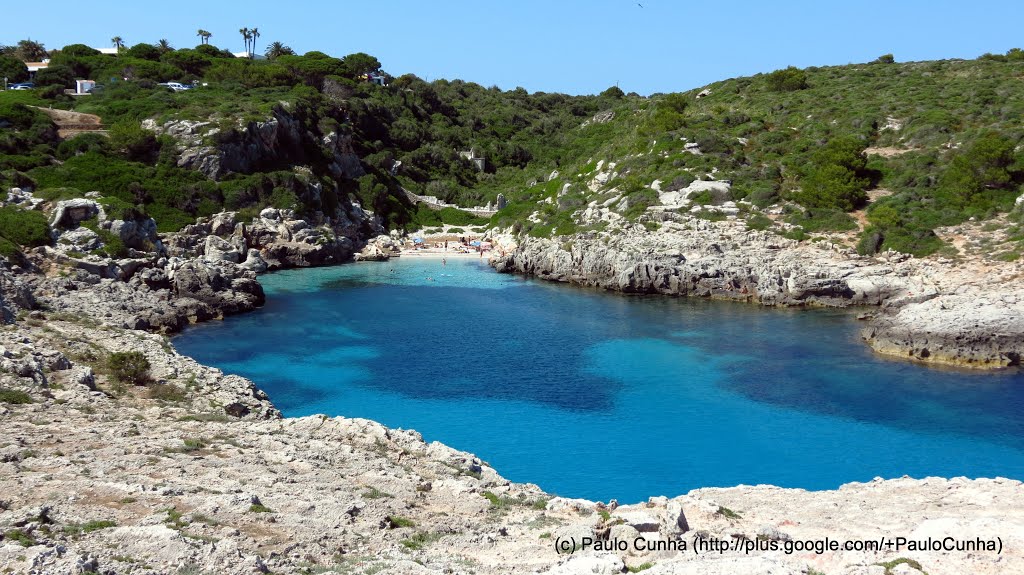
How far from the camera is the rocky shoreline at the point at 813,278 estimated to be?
3928 cm

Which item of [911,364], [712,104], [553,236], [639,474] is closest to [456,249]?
[553,236]

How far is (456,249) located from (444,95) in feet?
200

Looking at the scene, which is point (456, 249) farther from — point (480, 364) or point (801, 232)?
point (480, 364)

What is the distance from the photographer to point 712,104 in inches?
3684

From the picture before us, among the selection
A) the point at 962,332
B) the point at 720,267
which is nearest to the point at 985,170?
the point at 720,267

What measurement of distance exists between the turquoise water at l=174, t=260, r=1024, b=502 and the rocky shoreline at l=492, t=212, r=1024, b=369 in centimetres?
214

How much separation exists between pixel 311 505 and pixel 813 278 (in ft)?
152

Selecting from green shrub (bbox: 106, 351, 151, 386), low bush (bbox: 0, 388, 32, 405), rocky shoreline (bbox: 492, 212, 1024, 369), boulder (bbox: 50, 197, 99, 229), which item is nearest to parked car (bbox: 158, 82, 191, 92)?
boulder (bbox: 50, 197, 99, 229)

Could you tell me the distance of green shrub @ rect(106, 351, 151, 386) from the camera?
26250 millimetres

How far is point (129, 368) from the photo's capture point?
87.0 feet

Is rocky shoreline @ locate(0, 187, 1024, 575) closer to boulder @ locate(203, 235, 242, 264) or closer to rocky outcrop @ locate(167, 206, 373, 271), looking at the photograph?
boulder @ locate(203, 235, 242, 264)

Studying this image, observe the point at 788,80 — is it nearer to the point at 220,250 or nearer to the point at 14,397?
the point at 220,250

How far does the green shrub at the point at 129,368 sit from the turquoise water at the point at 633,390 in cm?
746

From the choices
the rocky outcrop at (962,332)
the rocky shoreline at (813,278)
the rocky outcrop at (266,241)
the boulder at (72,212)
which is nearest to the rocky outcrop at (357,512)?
the rocky outcrop at (962,332)
